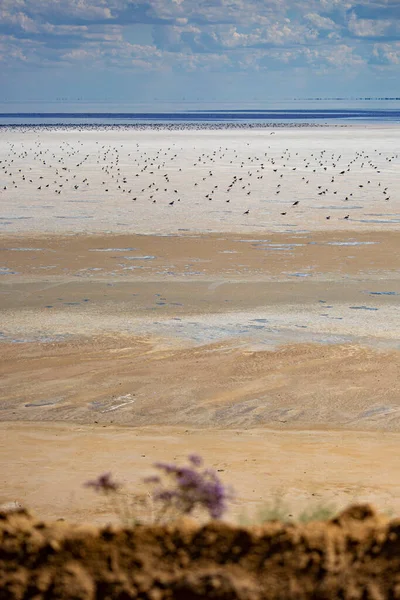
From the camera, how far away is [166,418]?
9773 millimetres

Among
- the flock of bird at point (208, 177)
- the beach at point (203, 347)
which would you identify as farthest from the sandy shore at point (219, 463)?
the flock of bird at point (208, 177)

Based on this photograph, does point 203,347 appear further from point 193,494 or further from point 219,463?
point 193,494

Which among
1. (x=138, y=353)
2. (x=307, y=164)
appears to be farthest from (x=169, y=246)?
(x=307, y=164)

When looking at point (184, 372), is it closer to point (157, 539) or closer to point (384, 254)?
point (157, 539)

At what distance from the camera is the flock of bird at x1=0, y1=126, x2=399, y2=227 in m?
28.5

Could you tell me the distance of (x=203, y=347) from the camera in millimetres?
12312

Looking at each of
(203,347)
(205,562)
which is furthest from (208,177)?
(205,562)

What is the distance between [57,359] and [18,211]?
14466mm

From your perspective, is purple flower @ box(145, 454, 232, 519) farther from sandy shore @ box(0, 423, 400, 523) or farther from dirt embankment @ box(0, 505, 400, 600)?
sandy shore @ box(0, 423, 400, 523)

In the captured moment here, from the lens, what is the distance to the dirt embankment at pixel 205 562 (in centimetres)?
381

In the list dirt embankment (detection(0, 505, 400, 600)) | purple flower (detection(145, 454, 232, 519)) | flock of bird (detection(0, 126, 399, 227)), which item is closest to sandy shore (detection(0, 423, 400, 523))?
purple flower (detection(145, 454, 232, 519))

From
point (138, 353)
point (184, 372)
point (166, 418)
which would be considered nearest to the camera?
point (166, 418)

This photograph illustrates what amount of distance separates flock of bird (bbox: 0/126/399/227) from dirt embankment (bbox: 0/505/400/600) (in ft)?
67.3

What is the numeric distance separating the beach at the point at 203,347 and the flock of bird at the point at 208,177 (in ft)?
4.43
